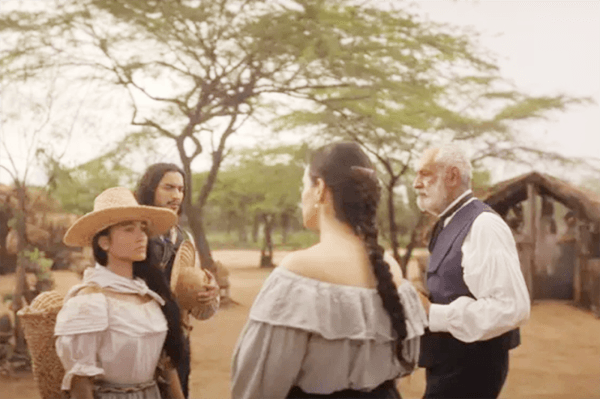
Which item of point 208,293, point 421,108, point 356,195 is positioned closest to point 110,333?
point 208,293

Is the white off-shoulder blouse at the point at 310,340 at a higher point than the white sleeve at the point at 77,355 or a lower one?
higher

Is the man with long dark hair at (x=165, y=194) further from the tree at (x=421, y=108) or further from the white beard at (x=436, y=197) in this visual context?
the tree at (x=421, y=108)

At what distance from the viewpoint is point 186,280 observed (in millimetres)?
2041

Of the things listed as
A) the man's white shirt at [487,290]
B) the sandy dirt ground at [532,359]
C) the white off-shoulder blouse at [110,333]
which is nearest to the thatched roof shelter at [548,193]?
the sandy dirt ground at [532,359]

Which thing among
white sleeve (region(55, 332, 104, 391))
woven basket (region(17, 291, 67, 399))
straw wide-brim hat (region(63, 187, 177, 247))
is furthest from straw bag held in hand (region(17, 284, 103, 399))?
straw wide-brim hat (region(63, 187, 177, 247))

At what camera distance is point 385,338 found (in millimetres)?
1269

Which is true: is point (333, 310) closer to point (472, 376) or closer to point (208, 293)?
point (208, 293)

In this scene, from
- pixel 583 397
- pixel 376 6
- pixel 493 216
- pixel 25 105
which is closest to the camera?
pixel 493 216

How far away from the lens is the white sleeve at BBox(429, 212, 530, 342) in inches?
76.0

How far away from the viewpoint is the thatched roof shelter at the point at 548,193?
7.94m

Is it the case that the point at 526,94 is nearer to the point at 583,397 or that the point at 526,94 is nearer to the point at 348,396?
the point at 583,397

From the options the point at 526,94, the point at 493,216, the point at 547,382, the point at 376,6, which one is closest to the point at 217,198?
the point at 526,94

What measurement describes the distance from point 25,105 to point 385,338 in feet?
17.7

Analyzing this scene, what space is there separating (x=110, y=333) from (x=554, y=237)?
8513 millimetres
